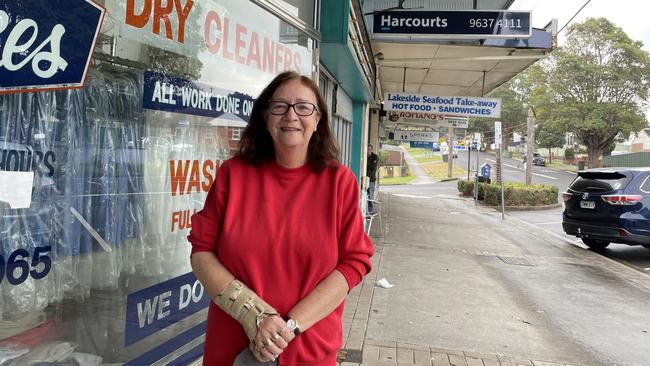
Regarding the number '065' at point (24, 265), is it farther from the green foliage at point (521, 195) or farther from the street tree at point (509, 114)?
the street tree at point (509, 114)

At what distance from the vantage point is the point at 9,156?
1.83 metres

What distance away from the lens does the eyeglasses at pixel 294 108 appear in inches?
66.2

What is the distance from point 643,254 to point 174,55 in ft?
33.6

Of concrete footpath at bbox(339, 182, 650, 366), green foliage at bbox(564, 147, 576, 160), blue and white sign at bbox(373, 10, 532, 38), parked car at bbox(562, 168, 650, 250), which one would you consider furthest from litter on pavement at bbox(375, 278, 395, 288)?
green foliage at bbox(564, 147, 576, 160)

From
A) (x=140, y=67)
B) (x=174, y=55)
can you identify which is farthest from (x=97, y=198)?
(x=174, y=55)

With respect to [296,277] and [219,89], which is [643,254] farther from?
[296,277]

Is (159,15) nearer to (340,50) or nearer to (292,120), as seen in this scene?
(292,120)

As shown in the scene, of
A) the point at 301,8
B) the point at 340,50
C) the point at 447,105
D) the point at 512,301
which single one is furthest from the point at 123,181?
the point at 447,105

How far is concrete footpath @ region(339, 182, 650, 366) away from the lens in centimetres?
393

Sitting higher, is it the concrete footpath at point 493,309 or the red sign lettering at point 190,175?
the red sign lettering at point 190,175

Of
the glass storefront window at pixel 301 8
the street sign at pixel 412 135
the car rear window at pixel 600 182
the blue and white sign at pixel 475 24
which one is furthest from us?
the street sign at pixel 412 135

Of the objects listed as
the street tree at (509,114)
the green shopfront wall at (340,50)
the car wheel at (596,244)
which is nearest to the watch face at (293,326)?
the green shopfront wall at (340,50)

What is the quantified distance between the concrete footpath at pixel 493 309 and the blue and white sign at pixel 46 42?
2729mm

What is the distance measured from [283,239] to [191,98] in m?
1.69
